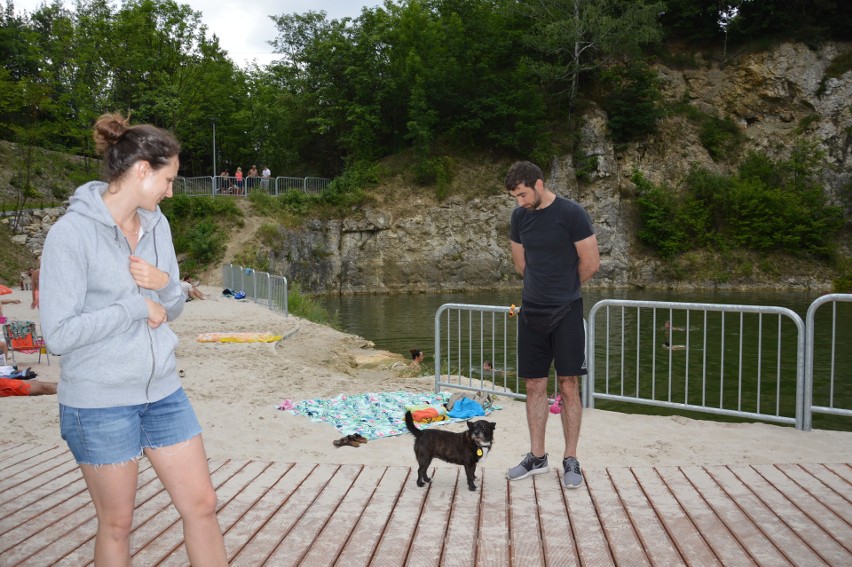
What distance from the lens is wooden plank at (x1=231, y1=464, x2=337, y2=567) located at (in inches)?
136

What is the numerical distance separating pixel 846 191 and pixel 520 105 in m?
20.4

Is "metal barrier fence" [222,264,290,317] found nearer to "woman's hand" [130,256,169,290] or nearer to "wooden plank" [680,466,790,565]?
"wooden plank" [680,466,790,565]

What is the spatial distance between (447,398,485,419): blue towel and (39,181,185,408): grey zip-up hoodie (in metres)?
4.97

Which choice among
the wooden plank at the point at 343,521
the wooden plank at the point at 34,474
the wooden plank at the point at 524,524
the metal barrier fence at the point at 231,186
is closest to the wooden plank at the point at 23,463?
the wooden plank at the point at 34,474

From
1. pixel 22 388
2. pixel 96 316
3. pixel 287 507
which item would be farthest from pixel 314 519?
pixel 22 388

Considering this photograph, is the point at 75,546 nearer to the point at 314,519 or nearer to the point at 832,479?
the point at 314,519

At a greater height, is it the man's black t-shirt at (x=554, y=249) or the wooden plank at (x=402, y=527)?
the man's black t-shirt at (x=554, y=249)

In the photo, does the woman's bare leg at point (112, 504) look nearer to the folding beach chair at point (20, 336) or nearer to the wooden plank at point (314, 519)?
the wooden plank at point (314, 519)

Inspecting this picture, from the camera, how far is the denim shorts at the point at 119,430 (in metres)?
2.23

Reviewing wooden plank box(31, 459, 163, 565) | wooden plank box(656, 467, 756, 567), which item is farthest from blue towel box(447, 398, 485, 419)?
wooden plank box(31, 459, 163, 565)

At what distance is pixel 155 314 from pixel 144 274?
0.15m

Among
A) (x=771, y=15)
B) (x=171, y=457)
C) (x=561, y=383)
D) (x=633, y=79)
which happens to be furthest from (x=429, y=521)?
(x=771, y=15)

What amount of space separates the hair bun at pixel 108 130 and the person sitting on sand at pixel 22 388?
6.87 metres

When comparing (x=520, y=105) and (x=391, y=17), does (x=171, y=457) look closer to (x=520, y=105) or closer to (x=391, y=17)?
(x=520, y=105)
